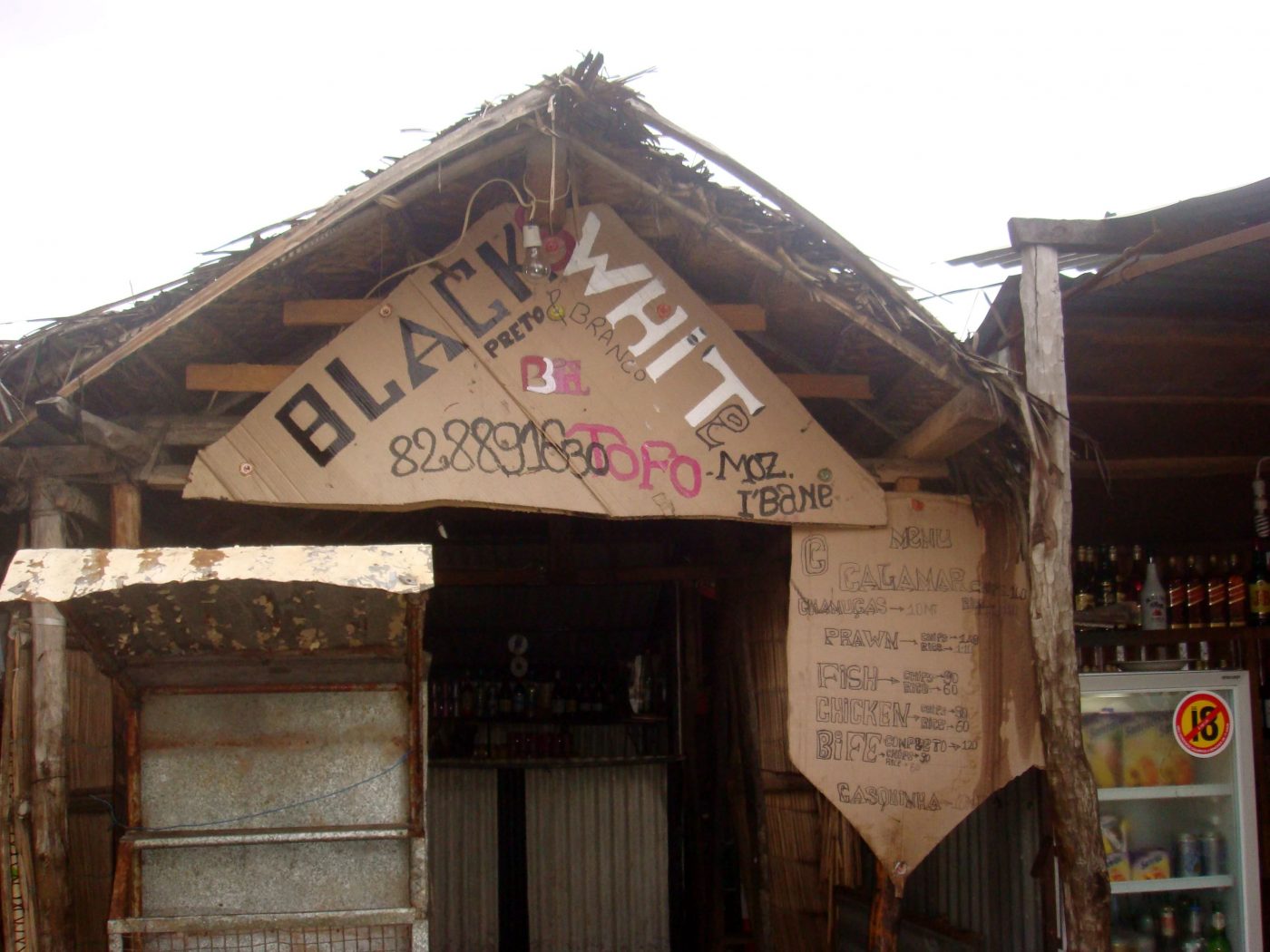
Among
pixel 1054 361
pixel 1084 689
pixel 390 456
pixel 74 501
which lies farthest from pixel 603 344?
pixel 1084 689

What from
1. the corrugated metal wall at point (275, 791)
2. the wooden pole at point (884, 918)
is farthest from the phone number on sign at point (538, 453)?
the wooden pole at point (884, 918)

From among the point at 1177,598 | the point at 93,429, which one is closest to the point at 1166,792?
the point at 1177,598

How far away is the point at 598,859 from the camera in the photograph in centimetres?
763

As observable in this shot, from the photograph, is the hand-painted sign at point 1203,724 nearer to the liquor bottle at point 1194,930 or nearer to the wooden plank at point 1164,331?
the liquor bottle at point 1194,930

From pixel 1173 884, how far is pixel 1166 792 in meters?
0.46

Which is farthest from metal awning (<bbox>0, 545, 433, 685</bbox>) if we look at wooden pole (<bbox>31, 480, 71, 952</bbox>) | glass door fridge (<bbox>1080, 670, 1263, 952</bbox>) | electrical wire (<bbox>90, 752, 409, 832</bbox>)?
glass door fridge (<bbox>1080, 670, 1263, 952</bbox>)

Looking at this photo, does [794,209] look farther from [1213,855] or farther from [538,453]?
[1213,855]

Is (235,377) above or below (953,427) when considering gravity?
above

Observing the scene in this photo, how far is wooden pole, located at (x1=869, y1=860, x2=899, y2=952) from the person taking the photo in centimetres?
538

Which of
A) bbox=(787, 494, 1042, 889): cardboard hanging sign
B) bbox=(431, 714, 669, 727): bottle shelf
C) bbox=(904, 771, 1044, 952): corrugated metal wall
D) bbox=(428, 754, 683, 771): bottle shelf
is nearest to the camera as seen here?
bbox=(787, 494, 1042, 889): cardboard hanging sign

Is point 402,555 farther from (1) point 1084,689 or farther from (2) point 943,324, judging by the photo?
(1) point 1084,689

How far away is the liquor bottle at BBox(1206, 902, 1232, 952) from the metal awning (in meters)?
4.59

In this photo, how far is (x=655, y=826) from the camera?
25.4ft

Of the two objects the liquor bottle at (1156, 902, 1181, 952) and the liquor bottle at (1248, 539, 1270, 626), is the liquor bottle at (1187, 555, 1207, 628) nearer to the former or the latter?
the liquor bottle at (1248, 539, 1270, 626)
